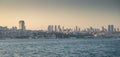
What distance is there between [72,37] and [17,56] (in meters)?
137

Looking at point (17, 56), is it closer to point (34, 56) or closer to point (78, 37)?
point (34, 56)

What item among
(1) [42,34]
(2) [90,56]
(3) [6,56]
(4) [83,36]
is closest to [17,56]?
(3) [6,56]

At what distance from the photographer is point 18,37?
163625mm

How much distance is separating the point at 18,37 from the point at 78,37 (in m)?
31.8

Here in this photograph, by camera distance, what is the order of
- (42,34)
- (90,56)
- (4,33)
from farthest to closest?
1. (42,34)
2. (4,33)
3. (90,56)

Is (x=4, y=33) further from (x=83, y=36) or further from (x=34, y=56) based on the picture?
(x=34, y=56)

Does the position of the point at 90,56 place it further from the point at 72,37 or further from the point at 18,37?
the point at 72,37

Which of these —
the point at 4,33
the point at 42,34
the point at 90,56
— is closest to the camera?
the point at 90,56

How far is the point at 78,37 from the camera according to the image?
184 metres

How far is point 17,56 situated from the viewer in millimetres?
43812

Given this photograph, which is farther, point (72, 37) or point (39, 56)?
point (72, 37)

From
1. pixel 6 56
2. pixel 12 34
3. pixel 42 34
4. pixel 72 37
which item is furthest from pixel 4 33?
pixel 6 56

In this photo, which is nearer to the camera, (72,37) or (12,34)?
(12,34)

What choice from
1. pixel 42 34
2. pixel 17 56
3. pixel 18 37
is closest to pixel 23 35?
pixel 18 37
